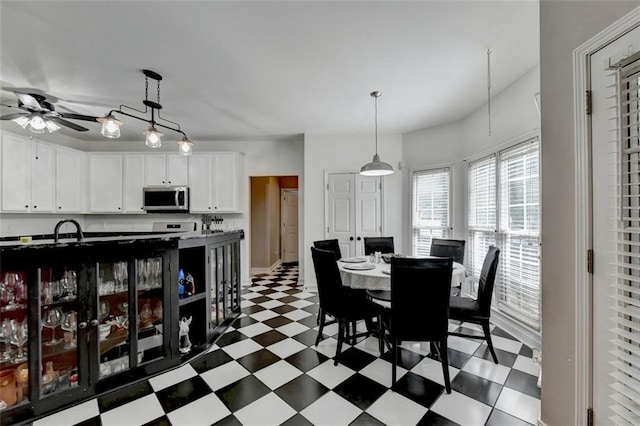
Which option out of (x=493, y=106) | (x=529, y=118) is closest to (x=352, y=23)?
(x=529, y=118)

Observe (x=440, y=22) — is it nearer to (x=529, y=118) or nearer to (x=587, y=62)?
(x=587, y=62)

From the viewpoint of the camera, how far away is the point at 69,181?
408cm

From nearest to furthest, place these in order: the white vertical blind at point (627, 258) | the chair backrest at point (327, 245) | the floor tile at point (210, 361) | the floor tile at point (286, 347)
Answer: the white vertical blind at point (627, 258) → the floor tile at point (210, 361) → the floor tile at point (286, 347) → the chair backrest at point (327, 245)

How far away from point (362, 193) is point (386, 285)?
2.47m

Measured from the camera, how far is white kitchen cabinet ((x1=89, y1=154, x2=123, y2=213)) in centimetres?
436

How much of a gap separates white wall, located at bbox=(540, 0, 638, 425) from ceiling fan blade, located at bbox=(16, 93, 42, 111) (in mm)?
4143

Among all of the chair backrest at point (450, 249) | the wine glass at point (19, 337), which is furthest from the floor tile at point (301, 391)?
the chair backrest at point (450, 249)

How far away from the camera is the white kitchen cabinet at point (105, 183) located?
4.36 meters

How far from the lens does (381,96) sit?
121 inches

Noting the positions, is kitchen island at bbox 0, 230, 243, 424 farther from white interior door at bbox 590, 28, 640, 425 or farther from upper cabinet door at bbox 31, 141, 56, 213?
upper cabinet door at bbox 31, 141, 56, 213

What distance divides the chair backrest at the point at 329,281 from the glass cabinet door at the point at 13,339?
199 cm

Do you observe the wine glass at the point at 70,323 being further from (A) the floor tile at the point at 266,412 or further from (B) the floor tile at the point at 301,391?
(B) the floor tile at the point at 301,391

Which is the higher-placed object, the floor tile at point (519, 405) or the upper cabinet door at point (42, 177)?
the upper cabinet door at point (42, 177)

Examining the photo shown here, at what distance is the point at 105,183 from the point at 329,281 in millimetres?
4431
